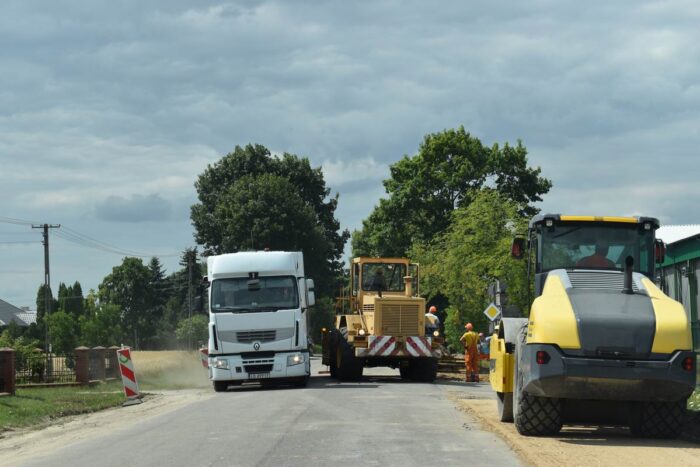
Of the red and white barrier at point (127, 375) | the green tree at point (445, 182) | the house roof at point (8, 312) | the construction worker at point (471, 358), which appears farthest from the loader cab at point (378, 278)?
the house roof at point (8, 312)

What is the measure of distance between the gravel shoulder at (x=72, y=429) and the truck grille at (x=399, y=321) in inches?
242

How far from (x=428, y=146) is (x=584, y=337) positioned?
52.9 m

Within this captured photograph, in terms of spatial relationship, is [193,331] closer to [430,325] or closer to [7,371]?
[430,325]

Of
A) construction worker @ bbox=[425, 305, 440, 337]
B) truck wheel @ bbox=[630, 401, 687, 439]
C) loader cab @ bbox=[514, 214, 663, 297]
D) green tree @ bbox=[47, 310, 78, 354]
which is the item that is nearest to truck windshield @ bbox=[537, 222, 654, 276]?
loader cab @ bbox=[514, 214, 663, 297]

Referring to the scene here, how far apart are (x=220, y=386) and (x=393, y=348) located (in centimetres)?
480

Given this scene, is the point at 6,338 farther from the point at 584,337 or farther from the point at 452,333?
the point at 584,337

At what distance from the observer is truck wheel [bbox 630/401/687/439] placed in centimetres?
1328

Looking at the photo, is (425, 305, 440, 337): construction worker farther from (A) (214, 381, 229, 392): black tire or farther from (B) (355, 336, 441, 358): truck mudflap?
(A) (214, 381, 229, 392): black tire

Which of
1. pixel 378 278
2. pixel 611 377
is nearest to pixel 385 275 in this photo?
pixel 378 278

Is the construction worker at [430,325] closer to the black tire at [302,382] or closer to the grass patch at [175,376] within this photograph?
the black tire at [302,382]

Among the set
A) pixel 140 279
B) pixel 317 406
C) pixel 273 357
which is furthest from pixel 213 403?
pixel 140 279

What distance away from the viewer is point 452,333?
54.1 metres

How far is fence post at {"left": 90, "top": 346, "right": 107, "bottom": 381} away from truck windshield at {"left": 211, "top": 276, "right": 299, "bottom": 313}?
25.7 ft

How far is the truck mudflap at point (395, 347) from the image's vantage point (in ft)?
92.0
